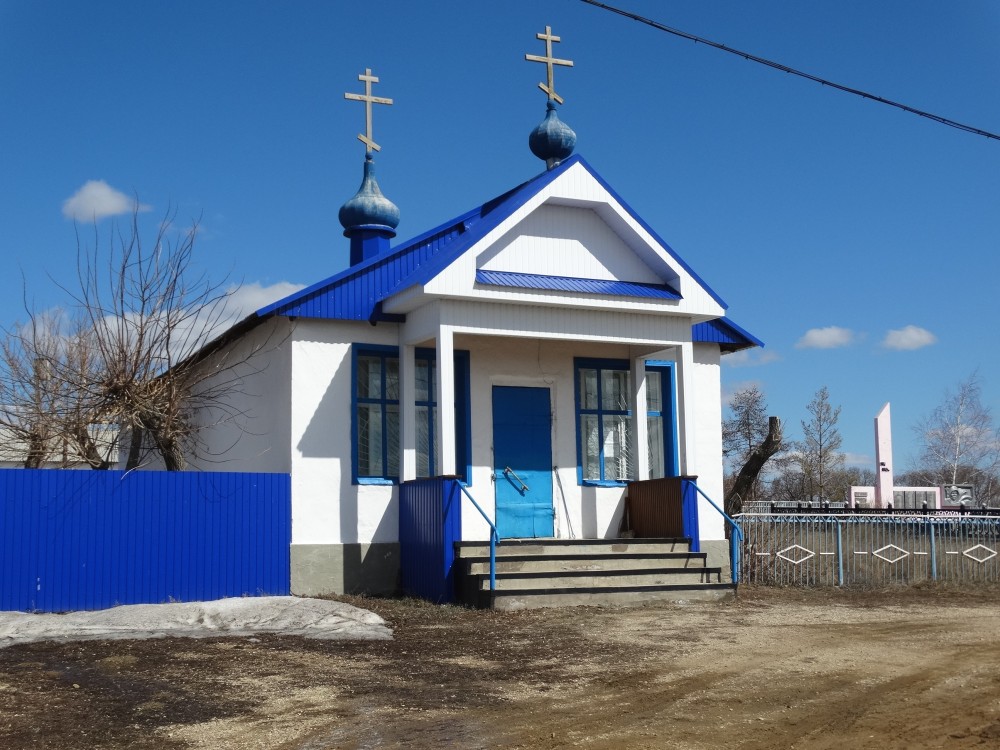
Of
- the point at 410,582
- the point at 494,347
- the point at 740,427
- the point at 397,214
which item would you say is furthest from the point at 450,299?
the point at 740,427

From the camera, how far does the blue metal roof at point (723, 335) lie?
16.9 meters

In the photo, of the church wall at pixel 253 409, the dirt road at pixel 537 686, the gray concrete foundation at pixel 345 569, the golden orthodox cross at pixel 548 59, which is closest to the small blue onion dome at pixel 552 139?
the golden orthodox cross at pixel 548 59

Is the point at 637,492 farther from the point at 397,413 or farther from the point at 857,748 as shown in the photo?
the point at 857,748

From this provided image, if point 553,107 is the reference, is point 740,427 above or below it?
below

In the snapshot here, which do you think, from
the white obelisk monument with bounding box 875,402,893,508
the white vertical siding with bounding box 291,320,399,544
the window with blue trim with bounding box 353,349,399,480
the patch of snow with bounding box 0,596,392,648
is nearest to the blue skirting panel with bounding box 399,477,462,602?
the white vertical siding with bounding box 291,320,399,544

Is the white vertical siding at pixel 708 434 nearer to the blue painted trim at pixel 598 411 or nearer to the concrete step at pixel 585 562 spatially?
the blue painted trim at pixel 598 411

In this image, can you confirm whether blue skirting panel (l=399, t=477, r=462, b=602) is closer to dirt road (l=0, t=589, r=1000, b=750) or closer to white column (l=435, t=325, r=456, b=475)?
white column (l=435, t=325, r=456, b=475)

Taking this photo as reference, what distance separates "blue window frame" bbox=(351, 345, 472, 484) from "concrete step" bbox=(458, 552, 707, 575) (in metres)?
1.86

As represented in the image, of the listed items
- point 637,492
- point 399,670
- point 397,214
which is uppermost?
point 397,214

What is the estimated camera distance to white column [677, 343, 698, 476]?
1527 centimetres

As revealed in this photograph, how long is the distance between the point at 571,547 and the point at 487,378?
2.79 metres

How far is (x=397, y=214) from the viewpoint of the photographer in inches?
737

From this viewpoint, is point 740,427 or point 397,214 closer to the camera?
point 397,214

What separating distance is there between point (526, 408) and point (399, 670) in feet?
23.2
